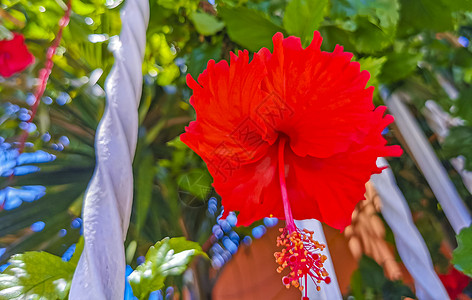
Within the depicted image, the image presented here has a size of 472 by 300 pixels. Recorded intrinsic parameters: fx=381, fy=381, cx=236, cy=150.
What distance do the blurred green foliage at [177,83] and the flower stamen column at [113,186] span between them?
0.49ft

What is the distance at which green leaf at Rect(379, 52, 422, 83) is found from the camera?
388 mm

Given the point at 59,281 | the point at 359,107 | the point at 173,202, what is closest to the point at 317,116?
the point at 359,107

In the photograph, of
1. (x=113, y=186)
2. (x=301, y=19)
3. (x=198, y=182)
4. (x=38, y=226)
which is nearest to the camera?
(x=113, y=186)

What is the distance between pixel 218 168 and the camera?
0.70 feet

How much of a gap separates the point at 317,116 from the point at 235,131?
5 centimetres

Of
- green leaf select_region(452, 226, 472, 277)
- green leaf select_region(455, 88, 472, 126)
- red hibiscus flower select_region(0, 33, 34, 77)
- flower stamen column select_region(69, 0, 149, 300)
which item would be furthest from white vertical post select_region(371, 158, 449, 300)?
red hibiscus flower select_region(0, 33, 34, 77)

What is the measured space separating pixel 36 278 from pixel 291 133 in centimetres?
17

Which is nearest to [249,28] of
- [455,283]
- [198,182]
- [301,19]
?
[301,19]

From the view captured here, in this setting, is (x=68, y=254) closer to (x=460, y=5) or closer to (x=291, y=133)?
(x=291, y=133)

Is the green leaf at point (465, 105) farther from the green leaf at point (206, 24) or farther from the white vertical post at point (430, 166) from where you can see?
the green leaf at point (206, 24)

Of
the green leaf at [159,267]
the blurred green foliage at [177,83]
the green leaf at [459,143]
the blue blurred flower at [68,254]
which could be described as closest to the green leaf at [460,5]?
the blurred green foliage at [177,83]

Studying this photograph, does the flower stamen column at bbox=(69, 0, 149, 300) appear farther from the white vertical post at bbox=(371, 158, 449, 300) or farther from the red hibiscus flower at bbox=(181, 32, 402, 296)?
the white vertical post at bbox=(371, 158, 449, 300)

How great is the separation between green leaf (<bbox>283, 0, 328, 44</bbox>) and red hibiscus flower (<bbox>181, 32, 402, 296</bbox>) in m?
0.09

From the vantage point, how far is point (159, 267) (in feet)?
0.73
